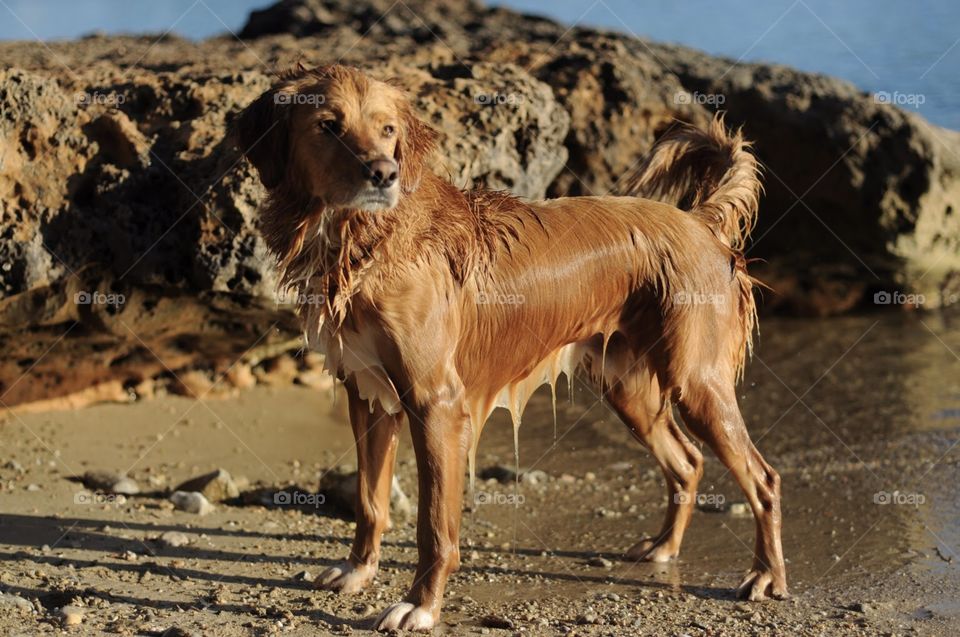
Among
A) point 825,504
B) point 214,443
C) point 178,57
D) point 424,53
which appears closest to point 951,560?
point 825,504

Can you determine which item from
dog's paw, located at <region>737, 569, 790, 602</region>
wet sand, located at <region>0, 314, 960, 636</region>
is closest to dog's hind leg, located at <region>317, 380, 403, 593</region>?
wet sand, located at <region>0, 314, 960, 636</region>

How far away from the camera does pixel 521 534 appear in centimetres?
689

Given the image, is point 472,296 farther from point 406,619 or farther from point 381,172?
point 406,619

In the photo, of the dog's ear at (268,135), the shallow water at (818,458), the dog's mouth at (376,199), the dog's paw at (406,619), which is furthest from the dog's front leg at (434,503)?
the shallow water at (818,458)

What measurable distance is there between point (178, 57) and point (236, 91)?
2.09 m

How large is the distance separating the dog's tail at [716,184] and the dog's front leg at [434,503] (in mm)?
1800

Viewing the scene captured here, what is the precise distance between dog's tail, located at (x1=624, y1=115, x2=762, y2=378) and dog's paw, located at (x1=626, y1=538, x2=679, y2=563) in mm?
1052

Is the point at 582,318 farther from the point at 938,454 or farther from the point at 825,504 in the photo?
the point at 938,454

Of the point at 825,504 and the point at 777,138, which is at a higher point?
the point at 777,138

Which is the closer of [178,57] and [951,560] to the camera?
[951,560]

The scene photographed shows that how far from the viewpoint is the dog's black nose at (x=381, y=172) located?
495 cm

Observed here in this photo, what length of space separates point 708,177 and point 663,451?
157 centimetres

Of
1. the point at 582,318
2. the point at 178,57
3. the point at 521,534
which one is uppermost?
the point at 178,57

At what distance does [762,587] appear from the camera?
596 centimetres
